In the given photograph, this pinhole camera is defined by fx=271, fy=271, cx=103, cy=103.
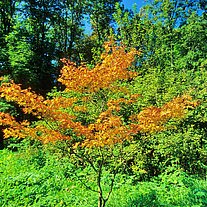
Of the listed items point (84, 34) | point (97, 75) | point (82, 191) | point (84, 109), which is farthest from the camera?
point (84, 34)

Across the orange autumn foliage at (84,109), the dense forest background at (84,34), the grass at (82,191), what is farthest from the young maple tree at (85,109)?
the dense forest background at (84,34)

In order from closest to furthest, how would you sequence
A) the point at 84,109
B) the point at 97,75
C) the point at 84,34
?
the point at 97,75, the point at 84,109, the point at 84,34

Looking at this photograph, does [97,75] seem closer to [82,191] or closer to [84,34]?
[82,191]

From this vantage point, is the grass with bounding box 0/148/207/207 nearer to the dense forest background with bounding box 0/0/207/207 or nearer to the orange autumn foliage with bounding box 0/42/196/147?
the dense forest background with bounding box 0/0/207/207

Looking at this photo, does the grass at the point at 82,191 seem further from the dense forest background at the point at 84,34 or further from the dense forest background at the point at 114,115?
the dense forest background at the point at 84,34

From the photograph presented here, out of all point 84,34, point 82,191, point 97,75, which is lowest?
point 82,191

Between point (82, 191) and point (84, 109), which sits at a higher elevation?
point (84, 109)

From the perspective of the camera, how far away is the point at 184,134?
6836mm

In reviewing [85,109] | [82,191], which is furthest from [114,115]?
[82,191]

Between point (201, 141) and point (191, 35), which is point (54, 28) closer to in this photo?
point (191, 35)

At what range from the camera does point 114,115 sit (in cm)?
457

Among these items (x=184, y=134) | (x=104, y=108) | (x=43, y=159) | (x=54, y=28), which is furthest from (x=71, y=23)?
(x=104, y=108)

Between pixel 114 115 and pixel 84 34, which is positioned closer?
pixel 114 115

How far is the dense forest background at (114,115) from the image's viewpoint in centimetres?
410
